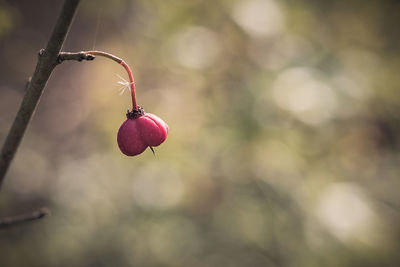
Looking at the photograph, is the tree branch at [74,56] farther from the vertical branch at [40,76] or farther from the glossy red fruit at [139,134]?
the glossy red fruit at [139,134]

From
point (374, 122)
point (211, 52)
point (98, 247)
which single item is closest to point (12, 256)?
point (98, 247)

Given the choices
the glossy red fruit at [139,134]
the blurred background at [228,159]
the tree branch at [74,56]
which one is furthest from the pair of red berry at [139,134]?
the blurred background at [228,159]

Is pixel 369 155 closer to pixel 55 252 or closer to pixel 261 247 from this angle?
pixel 261 247

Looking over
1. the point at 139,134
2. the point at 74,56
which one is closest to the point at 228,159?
the point at 139,134

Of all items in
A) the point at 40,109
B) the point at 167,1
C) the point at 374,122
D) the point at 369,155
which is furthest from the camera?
the point at 40,109

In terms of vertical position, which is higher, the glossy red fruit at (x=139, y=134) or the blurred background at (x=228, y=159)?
the blurred background at (x=228, y=159)

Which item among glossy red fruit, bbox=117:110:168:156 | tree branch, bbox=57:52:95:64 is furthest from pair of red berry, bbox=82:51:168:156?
tree branch, bbox=57:52:95:64
